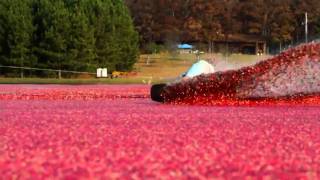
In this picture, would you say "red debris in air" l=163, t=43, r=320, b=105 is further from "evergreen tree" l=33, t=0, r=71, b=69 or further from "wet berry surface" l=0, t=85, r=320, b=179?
"evergreen tree" l=33, t=0, r=71, b=69

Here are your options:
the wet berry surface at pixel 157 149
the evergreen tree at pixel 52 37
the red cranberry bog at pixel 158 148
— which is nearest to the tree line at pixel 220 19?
the evergreen tree at pixel 52 37

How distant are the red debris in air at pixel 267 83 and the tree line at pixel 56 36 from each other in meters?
31.2

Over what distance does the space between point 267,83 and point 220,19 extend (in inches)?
2454

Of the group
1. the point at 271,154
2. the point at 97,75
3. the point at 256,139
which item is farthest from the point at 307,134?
the point at 97,75

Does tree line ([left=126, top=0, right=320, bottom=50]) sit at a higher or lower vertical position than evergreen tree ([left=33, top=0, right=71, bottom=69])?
higher

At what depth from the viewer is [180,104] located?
12.8 meters

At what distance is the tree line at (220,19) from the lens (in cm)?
6925

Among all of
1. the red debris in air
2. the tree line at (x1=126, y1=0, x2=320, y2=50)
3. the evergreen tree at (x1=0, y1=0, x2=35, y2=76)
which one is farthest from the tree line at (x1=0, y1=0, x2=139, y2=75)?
the red debris in air

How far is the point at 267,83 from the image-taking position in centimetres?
1244

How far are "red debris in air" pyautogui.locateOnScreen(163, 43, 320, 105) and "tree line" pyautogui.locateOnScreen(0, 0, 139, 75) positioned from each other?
31.2 m

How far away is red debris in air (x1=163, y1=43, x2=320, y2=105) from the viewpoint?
1239 centimetres

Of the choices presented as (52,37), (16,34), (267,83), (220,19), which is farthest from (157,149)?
(220,19)

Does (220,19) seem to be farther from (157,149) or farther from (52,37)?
(157,149)

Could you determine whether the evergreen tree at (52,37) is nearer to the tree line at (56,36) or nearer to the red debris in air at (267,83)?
the tree line at (56,36)
